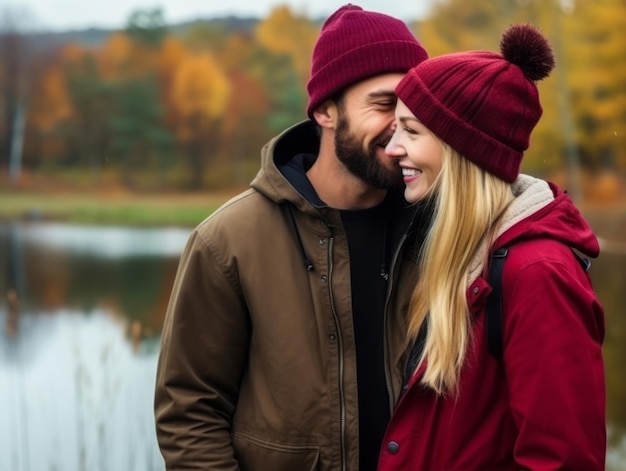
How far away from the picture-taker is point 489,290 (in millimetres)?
1639

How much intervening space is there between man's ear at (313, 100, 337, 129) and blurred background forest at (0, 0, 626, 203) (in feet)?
59.3

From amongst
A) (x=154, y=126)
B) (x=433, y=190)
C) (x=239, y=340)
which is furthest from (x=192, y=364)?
(x=154, y=126)

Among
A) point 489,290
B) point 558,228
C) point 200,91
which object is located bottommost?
point 200,91

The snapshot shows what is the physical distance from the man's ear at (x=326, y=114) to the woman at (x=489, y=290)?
45 cm

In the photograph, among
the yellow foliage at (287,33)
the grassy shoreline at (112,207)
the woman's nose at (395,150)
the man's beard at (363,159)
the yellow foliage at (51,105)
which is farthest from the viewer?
the yellow foliage at (51,105)

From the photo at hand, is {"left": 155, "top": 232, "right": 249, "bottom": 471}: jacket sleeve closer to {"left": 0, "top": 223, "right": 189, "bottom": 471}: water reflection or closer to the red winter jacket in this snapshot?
the red winter jacket

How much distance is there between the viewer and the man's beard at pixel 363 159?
2.14m

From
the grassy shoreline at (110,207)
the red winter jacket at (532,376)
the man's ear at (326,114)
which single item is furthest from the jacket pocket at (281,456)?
the grassy shoreline at (110,207)

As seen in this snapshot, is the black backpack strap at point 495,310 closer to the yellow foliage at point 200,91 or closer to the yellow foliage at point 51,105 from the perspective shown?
the yellow foliage at point 200,91

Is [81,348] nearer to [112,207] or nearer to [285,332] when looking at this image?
[285,332]

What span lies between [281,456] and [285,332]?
286 mm

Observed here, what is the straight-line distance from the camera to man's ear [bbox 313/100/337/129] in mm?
2322

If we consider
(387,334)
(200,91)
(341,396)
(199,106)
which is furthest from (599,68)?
(341,396)

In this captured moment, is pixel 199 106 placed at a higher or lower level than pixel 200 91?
lower
